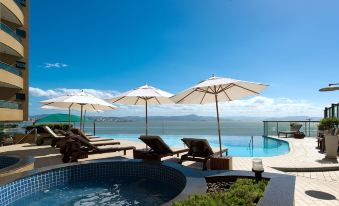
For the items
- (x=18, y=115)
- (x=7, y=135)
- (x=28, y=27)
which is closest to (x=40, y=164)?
(x=7, y=135)

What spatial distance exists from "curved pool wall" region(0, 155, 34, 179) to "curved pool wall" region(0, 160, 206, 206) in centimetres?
20

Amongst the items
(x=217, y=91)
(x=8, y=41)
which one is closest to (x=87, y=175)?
(x=217, y=91)

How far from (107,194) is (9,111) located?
1605 cm

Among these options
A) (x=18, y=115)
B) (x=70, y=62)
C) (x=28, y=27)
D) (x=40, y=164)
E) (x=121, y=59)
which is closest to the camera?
(x=40, y=164)

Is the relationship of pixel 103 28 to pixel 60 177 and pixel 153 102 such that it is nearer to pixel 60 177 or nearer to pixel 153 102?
pixel 153 102

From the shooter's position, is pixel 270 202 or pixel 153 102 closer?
pixel 270 202

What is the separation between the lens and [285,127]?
2058cm

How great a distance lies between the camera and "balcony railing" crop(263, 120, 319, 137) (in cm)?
1916

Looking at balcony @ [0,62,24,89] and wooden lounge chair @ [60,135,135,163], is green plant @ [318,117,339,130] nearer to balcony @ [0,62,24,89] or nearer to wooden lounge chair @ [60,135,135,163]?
wooden lounge chair @ [60,135,135,163]

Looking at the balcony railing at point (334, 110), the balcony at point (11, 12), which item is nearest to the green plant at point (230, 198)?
the balcony railing at point (334, 110)

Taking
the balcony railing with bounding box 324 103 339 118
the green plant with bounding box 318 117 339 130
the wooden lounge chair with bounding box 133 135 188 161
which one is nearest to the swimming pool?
the green plant with bounding box 318 117 339 130

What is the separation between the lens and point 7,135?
16375 mm

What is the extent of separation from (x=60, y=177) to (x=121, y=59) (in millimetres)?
23894

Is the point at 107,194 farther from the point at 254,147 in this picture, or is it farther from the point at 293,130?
the point at 293,130
